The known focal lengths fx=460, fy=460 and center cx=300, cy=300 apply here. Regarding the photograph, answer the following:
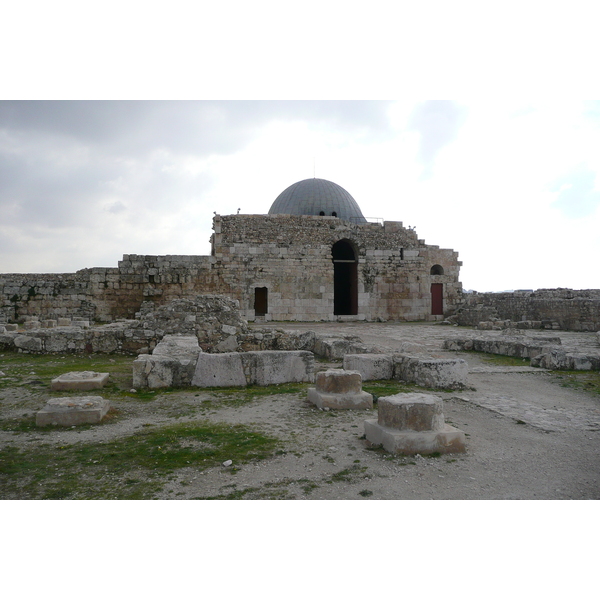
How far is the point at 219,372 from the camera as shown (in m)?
7.25

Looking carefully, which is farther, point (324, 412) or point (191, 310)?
point (191, 310)

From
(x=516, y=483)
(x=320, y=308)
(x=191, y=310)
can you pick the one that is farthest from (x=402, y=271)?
(x=516, y=483)

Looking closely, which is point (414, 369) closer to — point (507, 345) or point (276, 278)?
point (507, 345)

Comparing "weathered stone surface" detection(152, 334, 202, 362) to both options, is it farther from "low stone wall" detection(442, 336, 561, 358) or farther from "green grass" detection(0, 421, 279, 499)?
"low stone wall" detection(442, 336, 561, 358)

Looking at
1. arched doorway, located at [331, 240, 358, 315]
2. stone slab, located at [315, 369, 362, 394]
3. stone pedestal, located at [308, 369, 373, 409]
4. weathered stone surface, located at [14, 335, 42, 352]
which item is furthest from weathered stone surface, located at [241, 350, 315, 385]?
arched doorway, located at [331, 240, 358, 315]

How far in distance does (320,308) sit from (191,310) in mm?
11980

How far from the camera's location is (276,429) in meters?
5.02

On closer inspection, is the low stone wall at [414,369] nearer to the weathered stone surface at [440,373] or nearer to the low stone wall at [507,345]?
the weathered stone surface at [440,373]

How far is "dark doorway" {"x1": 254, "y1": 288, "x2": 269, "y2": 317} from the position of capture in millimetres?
22109

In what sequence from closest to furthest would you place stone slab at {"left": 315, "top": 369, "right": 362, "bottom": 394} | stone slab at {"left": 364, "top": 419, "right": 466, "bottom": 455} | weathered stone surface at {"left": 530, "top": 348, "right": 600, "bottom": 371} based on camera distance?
stone slab at {"left": 364, "top": 419, "right": 466, "bottom": 455} → stone slab at {"left": 315, "top": 369, "right": 362, "bottom": 394} → weathered stone surface at {"left": 530, "top": 348, "right": 600, "bottom": 371}

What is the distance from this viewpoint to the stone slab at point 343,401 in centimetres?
584

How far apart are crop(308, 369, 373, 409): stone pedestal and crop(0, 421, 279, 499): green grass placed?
4.27ft

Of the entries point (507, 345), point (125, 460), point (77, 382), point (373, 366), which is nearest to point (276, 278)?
point (507, 345)

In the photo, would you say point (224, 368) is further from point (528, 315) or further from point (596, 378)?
point (528, 315)
